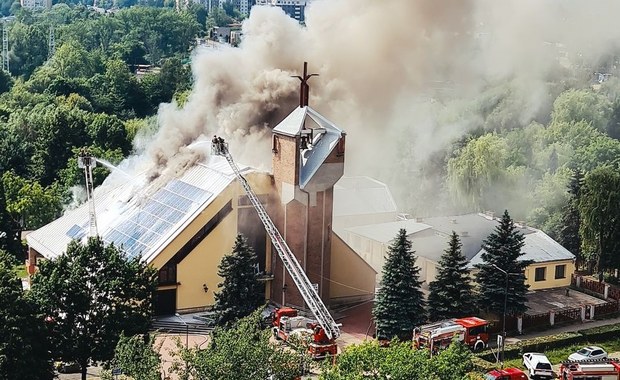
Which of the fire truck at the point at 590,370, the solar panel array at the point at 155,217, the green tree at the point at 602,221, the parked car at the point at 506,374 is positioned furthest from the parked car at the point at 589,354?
the solar panel array at the point at 155,217

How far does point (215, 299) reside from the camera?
35.9 m

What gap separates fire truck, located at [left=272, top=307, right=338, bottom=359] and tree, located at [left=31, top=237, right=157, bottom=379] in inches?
222

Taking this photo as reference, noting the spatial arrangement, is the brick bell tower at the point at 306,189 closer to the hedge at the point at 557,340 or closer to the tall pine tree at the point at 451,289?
the tall pine tree at the point at 451,289

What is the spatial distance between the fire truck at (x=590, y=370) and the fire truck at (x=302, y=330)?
7683 mm

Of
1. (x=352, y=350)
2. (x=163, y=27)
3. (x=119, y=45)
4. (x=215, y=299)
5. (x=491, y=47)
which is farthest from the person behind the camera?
(x=163, y=27)

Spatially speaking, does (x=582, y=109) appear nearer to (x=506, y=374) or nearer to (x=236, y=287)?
(x=236, y=287)

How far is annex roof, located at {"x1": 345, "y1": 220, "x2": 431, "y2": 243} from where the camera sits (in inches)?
1737

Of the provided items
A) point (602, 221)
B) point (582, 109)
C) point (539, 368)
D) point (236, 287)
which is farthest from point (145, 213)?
point (582, 109)

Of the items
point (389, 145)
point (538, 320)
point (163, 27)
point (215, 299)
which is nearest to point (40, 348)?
point (215, 299)

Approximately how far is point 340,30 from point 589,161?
2365 centimetres

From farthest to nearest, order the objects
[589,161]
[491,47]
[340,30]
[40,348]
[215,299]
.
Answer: [491,47], [589,161], [340,30], [215,299], [40,348]

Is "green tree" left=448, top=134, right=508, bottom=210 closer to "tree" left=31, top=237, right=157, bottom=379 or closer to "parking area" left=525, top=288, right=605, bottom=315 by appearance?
"parking area" left=525, top=288, right=605, bottom=315

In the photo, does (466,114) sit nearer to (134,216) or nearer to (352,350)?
(134,216)

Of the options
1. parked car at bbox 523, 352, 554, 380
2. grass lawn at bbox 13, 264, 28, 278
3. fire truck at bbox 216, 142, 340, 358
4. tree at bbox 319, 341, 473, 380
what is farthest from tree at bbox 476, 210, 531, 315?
grass lawn at bbox 13, 264, 28, 278
